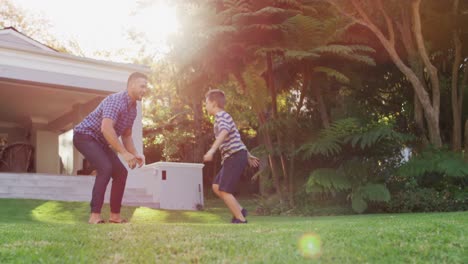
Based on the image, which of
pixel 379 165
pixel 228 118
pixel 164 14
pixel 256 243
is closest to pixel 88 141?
pixel 228 118

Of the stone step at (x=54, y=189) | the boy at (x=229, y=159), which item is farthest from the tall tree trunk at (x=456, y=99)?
the boy at (x=229, y=159)

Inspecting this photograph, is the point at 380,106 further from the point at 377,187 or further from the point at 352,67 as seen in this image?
the point at 377,187

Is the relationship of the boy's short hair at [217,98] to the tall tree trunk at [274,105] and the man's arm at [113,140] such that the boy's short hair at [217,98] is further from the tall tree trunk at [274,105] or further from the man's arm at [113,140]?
the tall tree trunk at [274,105]

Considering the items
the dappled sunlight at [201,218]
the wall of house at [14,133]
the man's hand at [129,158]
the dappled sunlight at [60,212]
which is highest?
the wall of house at [14,133]

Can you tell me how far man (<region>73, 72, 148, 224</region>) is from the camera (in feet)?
20.7

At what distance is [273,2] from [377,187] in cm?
489

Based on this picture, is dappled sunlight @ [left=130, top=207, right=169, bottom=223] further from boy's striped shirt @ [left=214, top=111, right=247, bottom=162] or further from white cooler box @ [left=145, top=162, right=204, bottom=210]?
boy's striped shirt @ [left=214, top=111, right=247, bottom=162]

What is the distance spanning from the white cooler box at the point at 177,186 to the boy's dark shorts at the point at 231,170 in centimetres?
754

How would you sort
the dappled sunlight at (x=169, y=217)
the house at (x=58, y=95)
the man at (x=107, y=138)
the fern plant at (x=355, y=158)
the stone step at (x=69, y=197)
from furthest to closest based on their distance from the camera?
1. the house at (x=58, y=95)
2. the stone step at (x=69, y=197)
3. the fern plant at (x=355, y=158)
4. the dappled sunlight at (x=169, y=217)
5. the man at (x=107, y=138)

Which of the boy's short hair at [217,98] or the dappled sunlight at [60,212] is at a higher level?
the boy's short hair at [217,98]

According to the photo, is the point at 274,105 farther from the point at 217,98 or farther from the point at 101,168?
the point at 101,168

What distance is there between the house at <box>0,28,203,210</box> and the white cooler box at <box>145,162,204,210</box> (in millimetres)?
92

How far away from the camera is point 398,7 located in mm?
14234

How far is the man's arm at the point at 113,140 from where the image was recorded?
20.0ft
